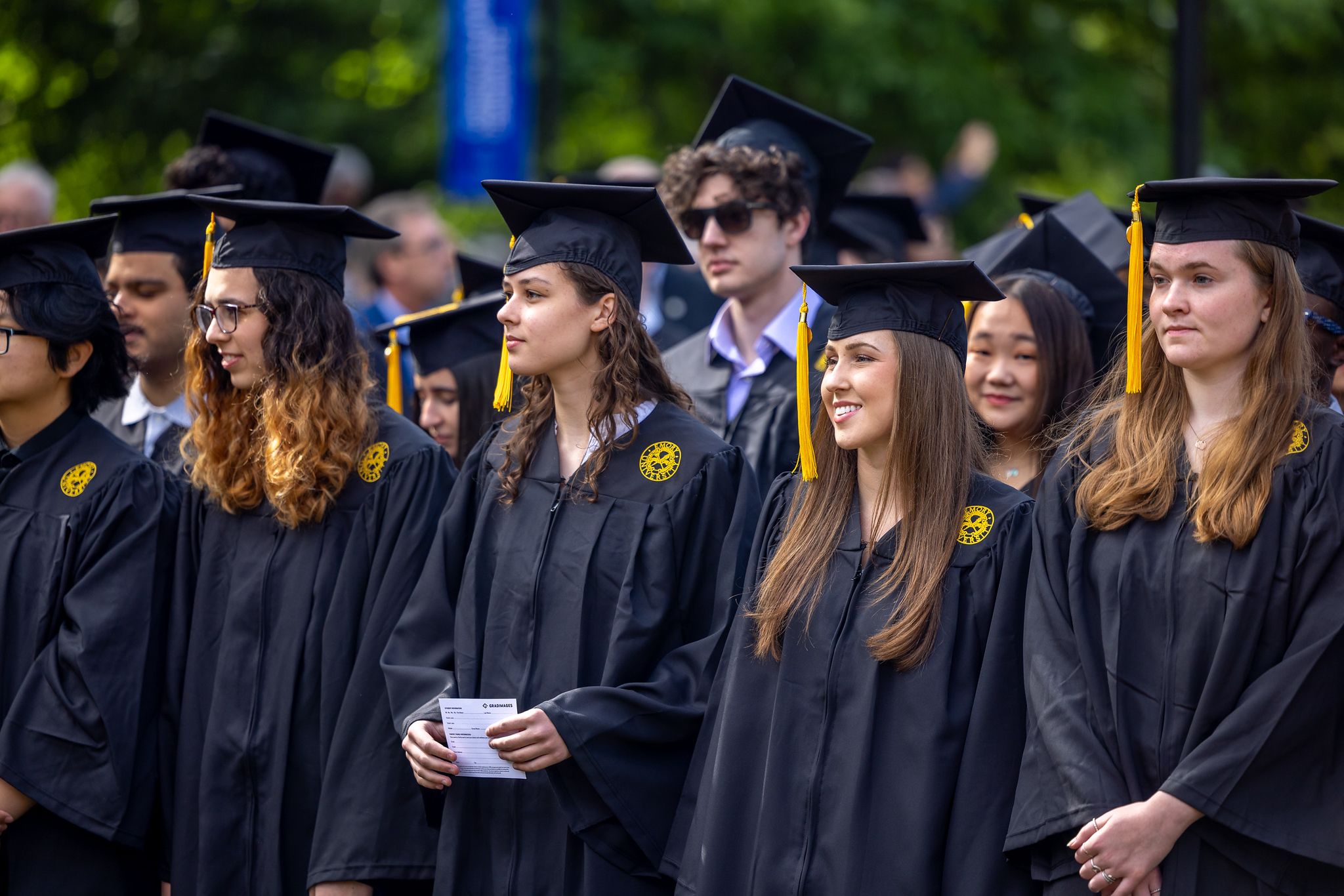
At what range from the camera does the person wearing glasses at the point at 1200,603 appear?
3.35 m

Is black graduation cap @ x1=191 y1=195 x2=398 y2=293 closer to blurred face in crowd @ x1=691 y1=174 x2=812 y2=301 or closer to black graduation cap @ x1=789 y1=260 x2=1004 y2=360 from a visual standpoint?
blurred face in crowd @ x1=691 y1=174 x2=812 y2=301

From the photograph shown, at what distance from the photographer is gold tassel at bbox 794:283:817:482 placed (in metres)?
4.07

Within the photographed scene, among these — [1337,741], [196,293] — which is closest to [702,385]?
[196,293]

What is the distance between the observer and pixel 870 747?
371 cm

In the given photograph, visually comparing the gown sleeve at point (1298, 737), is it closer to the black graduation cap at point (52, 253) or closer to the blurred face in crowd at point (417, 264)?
the black graduation cap at point (52, 253)

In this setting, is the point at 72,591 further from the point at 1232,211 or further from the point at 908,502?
the point at 1232,211

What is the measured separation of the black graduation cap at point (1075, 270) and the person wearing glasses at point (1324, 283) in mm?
870

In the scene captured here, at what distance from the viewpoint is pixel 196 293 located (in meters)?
5.10

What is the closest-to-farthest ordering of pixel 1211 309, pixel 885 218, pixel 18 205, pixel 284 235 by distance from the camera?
pixel 1211 309
pixel 284 235
pixel 885 218
pixel 18 205

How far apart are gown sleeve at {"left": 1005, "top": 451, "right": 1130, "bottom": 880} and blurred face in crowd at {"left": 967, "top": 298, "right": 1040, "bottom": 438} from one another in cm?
121

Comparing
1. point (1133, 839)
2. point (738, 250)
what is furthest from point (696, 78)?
point (1133, 839)

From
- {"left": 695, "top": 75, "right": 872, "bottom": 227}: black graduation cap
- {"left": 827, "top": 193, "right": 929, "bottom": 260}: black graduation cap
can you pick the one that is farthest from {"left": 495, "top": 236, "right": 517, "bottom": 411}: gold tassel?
{"left": 827, "top": 193, "right": 929, "bottom": 260}: black graduation cap

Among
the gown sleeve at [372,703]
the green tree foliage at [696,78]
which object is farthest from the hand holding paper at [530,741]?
the green tree foliage at [696,78]

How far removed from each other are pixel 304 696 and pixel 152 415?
1.66 meters
